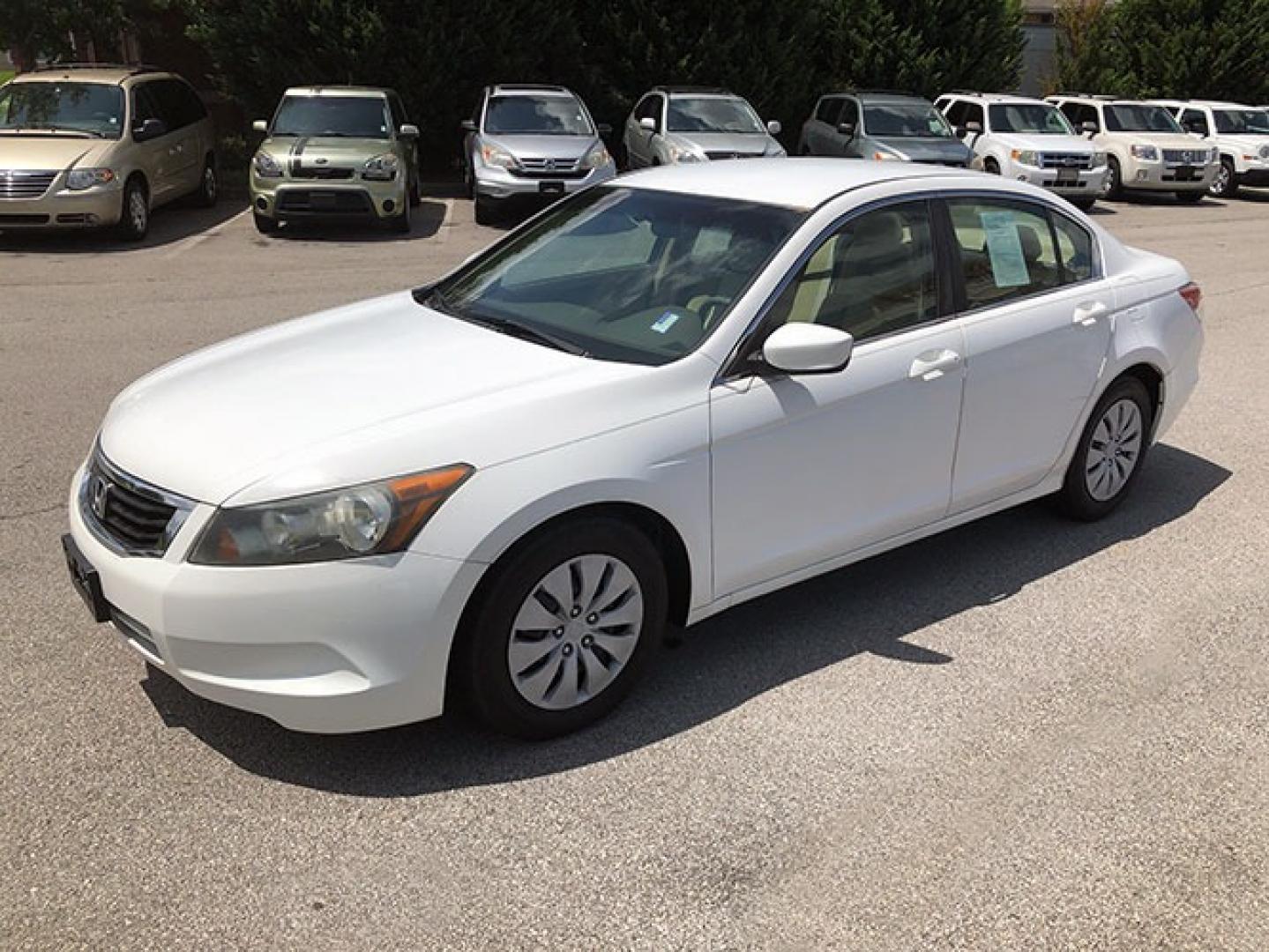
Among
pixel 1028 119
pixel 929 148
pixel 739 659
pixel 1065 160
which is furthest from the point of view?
pixel 1028 119

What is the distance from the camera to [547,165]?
1448 centimetres

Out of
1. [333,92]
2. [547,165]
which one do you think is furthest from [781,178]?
[333,92]

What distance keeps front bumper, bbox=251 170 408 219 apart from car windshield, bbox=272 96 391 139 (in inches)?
41.6

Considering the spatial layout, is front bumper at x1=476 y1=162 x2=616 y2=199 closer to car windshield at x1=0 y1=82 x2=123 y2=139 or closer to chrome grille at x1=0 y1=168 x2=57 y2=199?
car windshield at x1=0 y1=82 x2=123 y2=139

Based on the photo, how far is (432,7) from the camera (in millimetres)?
18109

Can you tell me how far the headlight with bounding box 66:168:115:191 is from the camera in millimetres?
11992

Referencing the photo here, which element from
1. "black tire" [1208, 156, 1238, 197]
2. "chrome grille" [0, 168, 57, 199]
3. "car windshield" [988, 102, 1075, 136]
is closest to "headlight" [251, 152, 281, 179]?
"chrome grille" [0, 168, 57, 199]

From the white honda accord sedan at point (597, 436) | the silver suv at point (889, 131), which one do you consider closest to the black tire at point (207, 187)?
the silver suv at point (889, 131)

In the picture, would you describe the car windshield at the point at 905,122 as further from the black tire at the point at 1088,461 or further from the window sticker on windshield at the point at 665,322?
the window sticker on windshield at the point at 665,322

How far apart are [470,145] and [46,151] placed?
19.6ft

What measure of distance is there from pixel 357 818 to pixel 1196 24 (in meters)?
30.4

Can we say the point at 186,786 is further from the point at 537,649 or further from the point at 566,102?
the point at 566,102

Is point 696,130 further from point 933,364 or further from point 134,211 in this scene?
point 933,364

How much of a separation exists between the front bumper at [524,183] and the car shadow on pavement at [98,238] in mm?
3456
